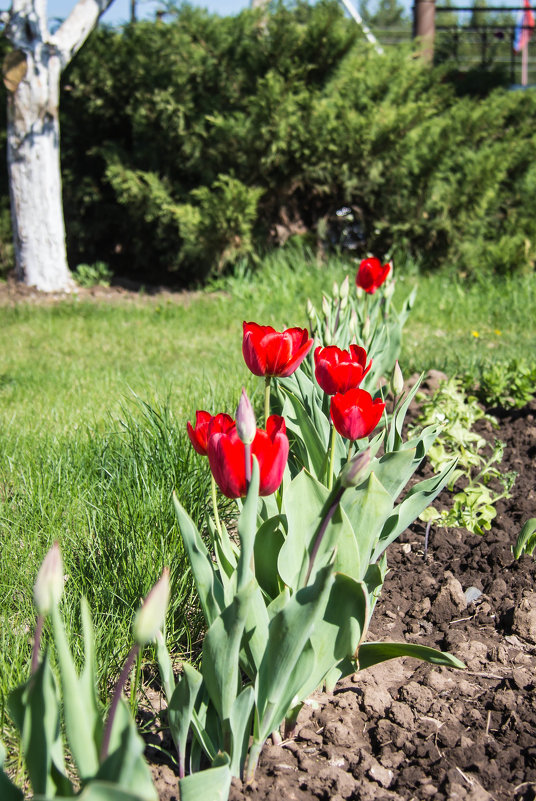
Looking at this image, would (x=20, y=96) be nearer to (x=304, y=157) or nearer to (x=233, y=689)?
(x=304, y=157)

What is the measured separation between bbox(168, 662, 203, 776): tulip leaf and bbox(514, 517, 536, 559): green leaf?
1.09 metres

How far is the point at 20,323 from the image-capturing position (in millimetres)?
5488

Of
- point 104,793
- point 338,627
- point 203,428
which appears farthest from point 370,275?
point 104,793

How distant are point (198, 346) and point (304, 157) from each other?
257 cm

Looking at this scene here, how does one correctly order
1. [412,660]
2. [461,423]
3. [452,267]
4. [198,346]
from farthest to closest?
[452,267] → [198,346] → [461,423] → [412,660]

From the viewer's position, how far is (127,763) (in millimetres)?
886

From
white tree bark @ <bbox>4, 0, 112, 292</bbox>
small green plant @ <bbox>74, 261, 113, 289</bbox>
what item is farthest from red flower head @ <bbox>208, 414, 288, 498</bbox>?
small green plant @ <bbox>74, 261, 113, 289</bbox>


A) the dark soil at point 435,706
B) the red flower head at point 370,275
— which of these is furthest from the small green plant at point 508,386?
the dark soil at point 435,706

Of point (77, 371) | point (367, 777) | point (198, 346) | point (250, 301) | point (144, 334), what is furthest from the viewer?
point (250, 301)

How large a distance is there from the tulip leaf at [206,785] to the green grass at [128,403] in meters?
0.46

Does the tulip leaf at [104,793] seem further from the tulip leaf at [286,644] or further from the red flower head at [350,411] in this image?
the red flower head at [350,411]

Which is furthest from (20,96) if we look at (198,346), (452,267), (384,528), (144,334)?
(384,528)

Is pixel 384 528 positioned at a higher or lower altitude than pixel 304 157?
lower

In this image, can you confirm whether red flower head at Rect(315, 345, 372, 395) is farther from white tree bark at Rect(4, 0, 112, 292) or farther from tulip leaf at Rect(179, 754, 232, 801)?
white tree bark at Rect(4, 0, 112, 292)
